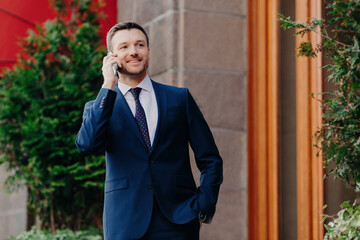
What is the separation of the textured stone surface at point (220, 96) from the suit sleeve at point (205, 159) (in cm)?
212

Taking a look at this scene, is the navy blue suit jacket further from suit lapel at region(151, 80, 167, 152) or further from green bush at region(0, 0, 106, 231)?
green bush at region(0, 0, 106, 231)

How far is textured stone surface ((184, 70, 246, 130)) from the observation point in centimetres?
562

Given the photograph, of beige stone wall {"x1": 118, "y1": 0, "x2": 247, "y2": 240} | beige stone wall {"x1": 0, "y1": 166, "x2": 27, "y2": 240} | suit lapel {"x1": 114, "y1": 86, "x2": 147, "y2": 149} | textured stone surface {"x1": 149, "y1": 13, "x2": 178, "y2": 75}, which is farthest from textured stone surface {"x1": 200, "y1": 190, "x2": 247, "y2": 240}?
beige stone wall {"x1": 0, "y1": 166, "x2": 27, "y2": 240}

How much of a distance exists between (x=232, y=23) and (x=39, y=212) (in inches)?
106

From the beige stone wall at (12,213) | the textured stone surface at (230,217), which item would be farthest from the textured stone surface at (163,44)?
the beige stone wall at (12,213)

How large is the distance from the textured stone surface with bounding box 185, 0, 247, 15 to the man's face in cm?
247

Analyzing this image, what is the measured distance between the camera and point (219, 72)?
5.73 metres

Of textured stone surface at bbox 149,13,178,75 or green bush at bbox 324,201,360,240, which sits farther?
textured stone surface at bbox 149,13,178,75

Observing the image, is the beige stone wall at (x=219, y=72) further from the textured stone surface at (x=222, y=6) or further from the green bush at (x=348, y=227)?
the green bush at (x=348, y=227)

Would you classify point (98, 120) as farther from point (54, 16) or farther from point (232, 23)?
point (54, 16)

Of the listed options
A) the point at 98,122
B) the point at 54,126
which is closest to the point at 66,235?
the point at 54,126

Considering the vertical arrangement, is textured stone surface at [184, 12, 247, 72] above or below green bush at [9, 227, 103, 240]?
above

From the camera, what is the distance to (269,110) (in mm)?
5535

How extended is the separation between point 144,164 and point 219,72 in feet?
8.65
